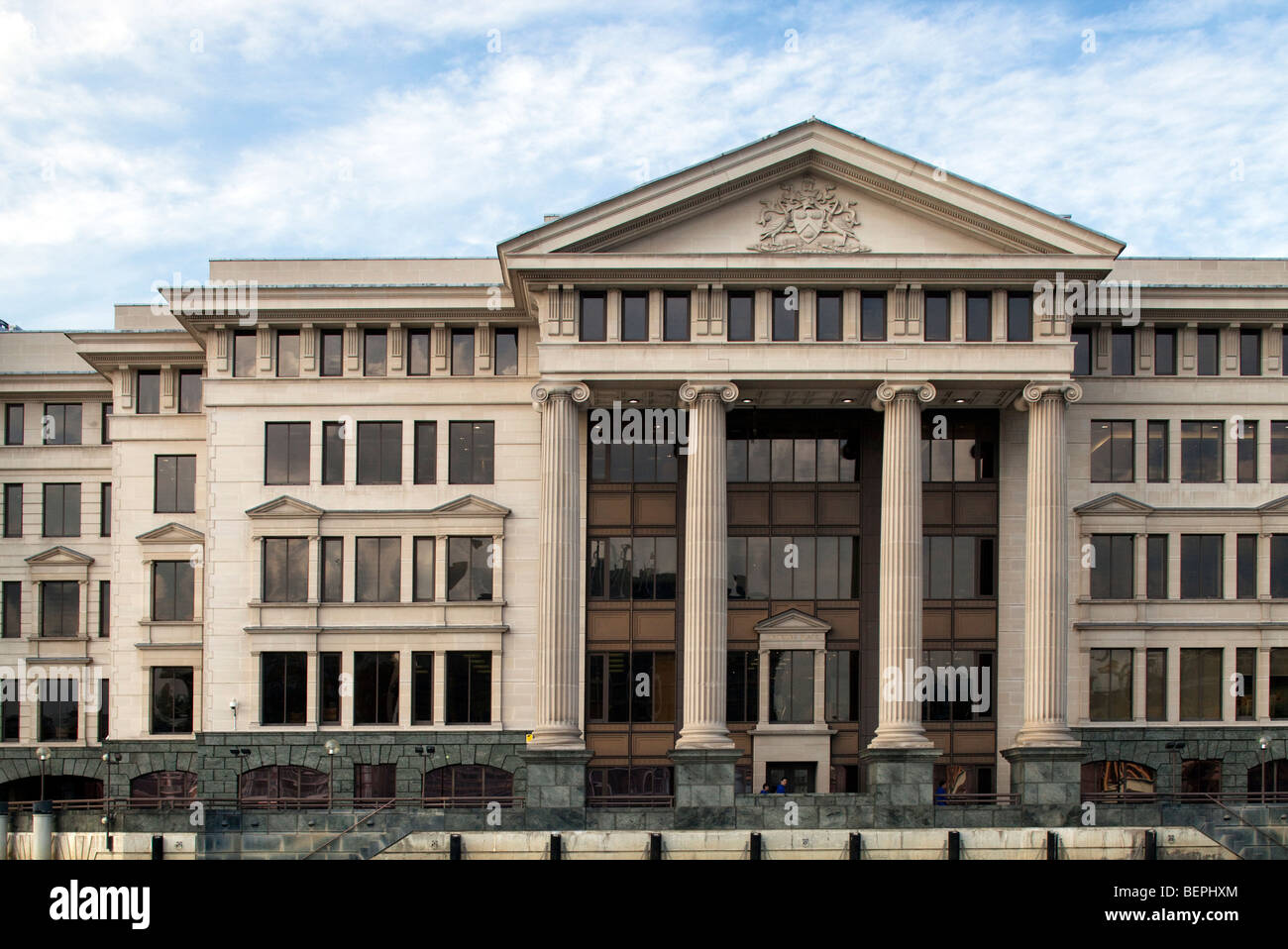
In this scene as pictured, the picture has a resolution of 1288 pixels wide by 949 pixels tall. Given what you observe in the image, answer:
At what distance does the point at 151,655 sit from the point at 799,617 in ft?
81.5

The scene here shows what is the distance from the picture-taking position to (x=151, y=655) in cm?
5700

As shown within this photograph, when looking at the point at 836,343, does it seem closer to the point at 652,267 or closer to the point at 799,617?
the point at 652,267

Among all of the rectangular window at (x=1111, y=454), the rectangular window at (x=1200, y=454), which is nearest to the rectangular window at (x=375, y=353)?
the rectangular window at (x=1111, y=454)

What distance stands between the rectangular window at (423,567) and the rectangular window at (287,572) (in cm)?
405

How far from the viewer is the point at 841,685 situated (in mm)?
54812

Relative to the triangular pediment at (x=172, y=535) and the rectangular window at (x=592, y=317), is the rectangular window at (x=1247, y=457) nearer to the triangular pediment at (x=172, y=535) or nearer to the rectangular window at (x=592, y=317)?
the rectangular window at (x=592, y=317)

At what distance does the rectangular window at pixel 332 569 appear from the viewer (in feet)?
180

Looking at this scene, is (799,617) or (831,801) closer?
(831,801)

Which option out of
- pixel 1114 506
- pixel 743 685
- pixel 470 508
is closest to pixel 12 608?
pixel 470 508

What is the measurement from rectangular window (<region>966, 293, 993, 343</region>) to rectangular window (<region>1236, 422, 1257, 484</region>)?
11826mm

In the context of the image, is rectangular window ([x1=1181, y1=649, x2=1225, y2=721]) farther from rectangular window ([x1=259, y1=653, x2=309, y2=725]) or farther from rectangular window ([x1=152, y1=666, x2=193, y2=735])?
rectangular window ([x1=152, y1=666, x2=193, y2=735])
